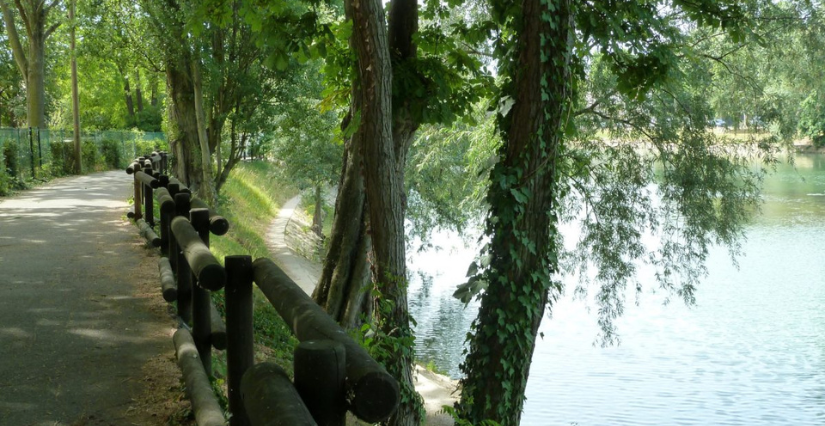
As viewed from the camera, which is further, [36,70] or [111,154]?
[111,154]

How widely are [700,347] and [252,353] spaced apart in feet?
63.9

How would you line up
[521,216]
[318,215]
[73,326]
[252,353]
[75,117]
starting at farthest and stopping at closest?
[318,215], [75,117], [521,216], [73,326], [252,353]

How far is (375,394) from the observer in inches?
75.3

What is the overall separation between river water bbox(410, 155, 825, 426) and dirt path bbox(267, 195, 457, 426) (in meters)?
1.24

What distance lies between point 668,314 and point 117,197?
1557cm

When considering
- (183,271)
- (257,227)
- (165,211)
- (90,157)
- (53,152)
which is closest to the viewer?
(183,271)

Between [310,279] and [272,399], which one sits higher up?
[272,399]

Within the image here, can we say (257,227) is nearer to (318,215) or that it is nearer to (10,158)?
(318,215)

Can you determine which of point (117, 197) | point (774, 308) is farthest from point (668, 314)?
point (117, 197)

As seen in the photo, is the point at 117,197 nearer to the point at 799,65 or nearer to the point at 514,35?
the point at 514,35

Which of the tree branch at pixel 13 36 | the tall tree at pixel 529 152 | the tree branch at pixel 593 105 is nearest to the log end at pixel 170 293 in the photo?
the tall tree at pixel 529 152

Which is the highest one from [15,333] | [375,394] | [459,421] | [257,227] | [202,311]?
[375,394]

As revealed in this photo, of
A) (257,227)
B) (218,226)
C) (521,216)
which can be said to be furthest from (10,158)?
(218,226)

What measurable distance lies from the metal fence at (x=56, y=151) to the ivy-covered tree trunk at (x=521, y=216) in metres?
16.6
